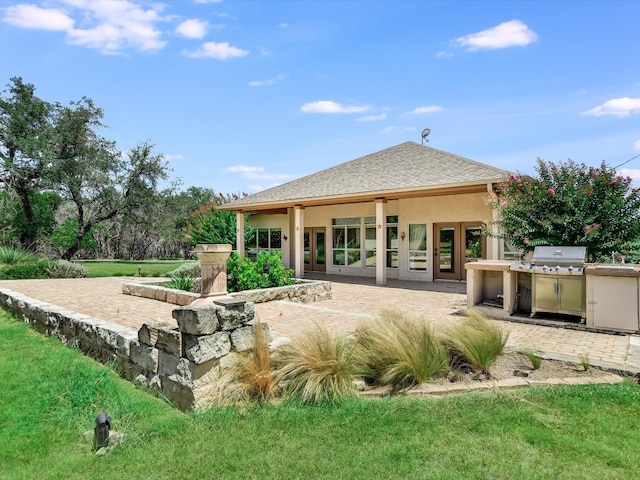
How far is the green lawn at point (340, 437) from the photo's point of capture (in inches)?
109

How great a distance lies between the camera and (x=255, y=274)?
988cm

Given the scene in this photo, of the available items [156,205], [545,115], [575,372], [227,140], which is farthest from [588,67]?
[156,205]

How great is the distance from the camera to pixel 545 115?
13.2 metres

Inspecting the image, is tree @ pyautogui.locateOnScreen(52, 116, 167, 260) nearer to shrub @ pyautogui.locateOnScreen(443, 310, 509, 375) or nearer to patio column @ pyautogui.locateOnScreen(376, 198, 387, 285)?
patio column @ pyautogui.locateOnScreen(376, 198, 387, 285)

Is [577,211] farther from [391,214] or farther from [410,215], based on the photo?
[391,214]

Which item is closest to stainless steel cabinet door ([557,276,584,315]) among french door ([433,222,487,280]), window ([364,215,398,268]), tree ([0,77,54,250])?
french door ([433,222,487,280])

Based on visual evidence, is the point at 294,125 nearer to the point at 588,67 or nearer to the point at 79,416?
the point at 588,67

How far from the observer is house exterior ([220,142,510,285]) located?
1273cm

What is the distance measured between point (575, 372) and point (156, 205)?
2261 centimetres

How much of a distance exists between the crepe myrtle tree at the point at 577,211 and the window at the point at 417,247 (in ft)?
18.4

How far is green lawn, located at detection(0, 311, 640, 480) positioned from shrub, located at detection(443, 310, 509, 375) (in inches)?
23.7

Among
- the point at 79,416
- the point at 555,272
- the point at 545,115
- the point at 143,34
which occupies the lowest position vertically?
the point at 79,416

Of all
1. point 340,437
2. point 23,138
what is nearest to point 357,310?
point 340,437

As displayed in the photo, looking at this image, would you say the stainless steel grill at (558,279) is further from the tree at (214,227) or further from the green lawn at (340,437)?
the tree at (214,227)
